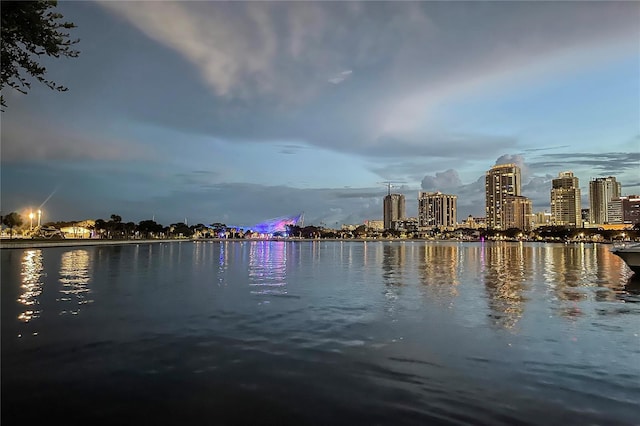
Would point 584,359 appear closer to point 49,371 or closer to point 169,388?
point 169,388

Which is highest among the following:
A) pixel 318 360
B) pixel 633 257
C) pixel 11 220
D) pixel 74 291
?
pixel 11 220

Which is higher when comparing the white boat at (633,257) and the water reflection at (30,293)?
the white boat at (633,257)

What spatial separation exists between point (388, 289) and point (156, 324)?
1366 cm

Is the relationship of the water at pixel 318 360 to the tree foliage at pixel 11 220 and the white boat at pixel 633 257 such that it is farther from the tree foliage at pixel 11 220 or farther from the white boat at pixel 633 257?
the tree foliage at pixel 11 220

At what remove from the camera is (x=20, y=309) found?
1678 centimetres

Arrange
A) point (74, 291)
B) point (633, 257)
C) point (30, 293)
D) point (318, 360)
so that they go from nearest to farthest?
point (318, 360), point (30, 293), point (74, 291), point (633, 257)

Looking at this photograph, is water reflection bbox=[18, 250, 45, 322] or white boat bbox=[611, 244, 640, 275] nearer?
water reflection bbox=[18, 250, 45, 322]

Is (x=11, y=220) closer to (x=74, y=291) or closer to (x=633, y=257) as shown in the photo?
(x=74, y=291)

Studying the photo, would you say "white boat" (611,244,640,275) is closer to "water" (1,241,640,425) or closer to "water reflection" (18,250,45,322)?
"water" (1,241,640,425)

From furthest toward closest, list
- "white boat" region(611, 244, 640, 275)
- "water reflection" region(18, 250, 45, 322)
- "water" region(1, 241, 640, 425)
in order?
"white boat" region(611, 244, 640, 275) < "water reflection" region(18, 250, 45, 322) < "water" region(1, 241, 640, 425)

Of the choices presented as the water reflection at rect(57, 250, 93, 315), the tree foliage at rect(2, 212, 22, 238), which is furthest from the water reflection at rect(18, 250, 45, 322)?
the tree foliage at rect(2, 212, 22, 238)

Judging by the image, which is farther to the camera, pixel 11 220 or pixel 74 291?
pixel 11 220

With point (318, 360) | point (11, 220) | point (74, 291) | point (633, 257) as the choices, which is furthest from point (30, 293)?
point (11, 220)

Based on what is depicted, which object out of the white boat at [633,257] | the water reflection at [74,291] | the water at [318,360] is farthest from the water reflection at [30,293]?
the white boat at [633,257]
